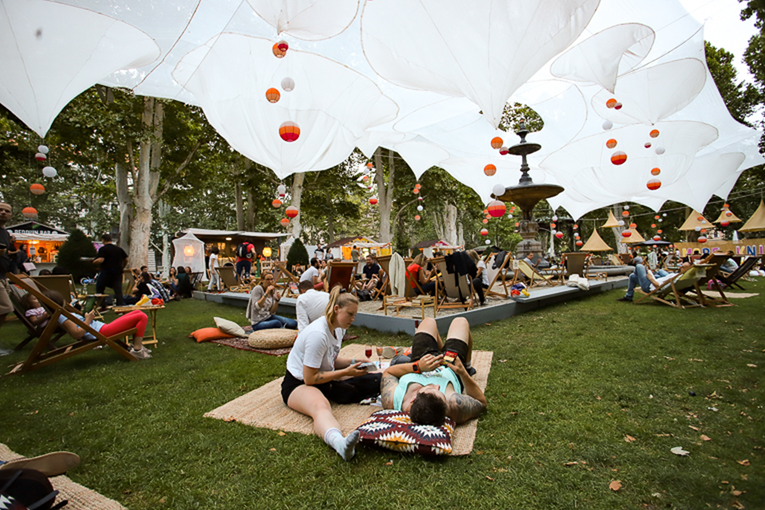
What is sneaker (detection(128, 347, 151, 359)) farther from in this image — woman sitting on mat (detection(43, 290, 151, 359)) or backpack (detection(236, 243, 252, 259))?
backpack (detection(236, 243, 252, 259))

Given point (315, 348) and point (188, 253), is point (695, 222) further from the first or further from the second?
point (188, 253)

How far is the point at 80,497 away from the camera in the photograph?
6.36 ft

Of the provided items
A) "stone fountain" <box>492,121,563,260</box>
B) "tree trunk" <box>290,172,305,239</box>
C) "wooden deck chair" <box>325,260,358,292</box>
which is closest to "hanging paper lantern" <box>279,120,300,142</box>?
"wooden deck chair" <box>325,260,358,292</box>

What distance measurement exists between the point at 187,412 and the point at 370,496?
1.97m

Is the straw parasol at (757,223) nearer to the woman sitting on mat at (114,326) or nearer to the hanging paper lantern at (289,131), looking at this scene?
the hanging paper lantern at (289,131)

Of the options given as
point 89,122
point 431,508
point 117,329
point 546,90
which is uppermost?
point 89,122

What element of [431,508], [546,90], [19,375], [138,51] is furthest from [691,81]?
[19,375]

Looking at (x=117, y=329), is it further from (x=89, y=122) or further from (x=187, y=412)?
(x=89, y=122)

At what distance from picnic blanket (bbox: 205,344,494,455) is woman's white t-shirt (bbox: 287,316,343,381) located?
341mm

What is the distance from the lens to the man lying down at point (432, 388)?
96.4 inches

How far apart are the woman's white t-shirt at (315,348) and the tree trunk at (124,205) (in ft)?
50.4

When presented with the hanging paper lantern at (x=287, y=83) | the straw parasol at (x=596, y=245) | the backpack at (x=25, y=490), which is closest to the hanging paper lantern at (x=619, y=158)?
the hanging paper lantern at (x=287, y=83)

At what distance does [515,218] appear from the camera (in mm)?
45625

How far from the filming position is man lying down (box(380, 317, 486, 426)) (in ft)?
8.04
